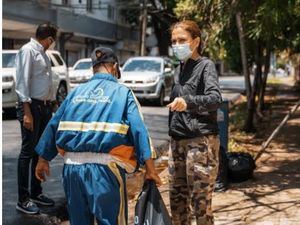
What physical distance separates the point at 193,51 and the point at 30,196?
271cm

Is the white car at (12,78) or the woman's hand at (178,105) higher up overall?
the woman's hand at (178,105)

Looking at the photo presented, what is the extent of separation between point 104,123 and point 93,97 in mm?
189

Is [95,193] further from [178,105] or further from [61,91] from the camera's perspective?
[61,91]

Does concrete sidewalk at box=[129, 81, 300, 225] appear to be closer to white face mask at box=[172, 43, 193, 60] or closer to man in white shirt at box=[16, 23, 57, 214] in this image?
man in white shirt at box=[16, 23, 57, 214]

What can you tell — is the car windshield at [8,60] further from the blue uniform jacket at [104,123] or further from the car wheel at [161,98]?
the blue uniform jacket at [104,123]

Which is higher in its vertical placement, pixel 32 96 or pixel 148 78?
pixel 32 96

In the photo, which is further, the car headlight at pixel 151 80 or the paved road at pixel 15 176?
the car headlight at pixel 151 80

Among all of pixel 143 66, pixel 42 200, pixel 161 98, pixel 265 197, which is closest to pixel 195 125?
pixel 42 200

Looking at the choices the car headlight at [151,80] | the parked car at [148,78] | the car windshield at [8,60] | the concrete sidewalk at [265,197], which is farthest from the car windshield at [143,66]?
the concrete sidewalk at [265,197]

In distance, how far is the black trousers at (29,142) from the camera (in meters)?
5.71

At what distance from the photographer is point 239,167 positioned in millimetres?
7438

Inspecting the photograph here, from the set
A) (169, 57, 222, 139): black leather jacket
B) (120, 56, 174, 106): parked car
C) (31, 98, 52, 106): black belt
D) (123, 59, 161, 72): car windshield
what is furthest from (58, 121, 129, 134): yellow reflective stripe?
(123, 59, 161, 72): car windshield

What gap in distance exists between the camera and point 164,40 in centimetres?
4666

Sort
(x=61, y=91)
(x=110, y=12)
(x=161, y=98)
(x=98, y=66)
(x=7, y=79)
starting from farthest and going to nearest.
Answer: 1. (x=110, y=12)
2. (x=161, y=98)
3. (x=61, y=91)
4. (x=7, y=79)
5. (x=98, y=66)
